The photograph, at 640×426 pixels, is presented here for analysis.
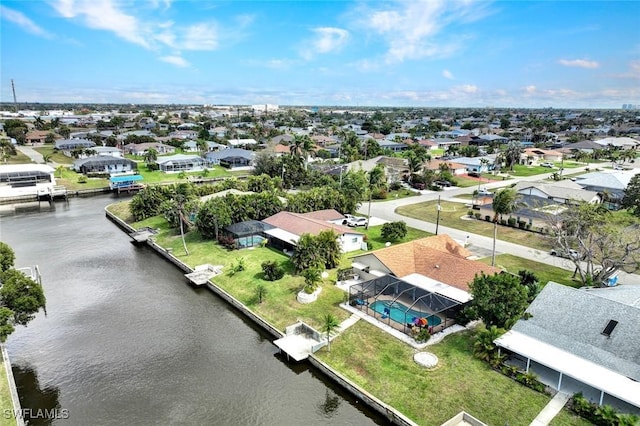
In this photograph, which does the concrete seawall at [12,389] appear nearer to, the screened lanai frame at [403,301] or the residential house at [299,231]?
the screened lanai frame at [403,301]

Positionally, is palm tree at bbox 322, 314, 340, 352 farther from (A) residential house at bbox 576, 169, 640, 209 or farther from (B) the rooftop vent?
(A) residential house at bbox 576, 169, 640, 209

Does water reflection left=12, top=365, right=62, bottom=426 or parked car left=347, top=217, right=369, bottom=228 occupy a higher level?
parked car left=347, top=217, right=369, bottom=228

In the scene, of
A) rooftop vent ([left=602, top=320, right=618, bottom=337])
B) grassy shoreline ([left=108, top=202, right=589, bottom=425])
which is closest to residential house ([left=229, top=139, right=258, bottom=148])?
grassy shoreline ([left=108, top=202, right=589, bottom=425])

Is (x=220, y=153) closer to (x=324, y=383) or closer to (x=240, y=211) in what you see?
(x=240, y=211)

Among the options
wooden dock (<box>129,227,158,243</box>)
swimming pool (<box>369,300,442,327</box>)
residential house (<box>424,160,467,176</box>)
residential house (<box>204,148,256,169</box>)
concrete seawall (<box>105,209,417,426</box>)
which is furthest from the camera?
residential house (<box>204,148,256,169</box>)

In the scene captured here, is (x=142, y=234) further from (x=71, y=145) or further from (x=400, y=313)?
(x=71, y=145)

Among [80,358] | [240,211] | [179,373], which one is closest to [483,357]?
[179,373]
